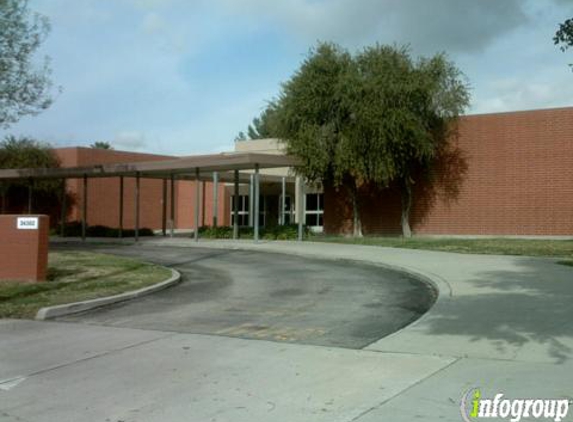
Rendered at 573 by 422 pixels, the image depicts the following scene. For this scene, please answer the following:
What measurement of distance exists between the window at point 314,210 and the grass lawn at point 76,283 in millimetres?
19280

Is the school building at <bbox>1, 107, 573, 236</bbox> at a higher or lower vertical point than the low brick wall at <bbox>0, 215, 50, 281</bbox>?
higher

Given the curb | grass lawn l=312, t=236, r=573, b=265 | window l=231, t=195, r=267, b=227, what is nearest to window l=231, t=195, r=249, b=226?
window l=231, t=195, r=267, b=227

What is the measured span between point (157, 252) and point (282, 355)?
17698 millimetres

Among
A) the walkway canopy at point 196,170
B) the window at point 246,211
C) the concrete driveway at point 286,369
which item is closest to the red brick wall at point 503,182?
the walkway canopy at point 196,170

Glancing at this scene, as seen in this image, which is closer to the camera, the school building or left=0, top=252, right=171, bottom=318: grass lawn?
left=0, top=252, right=171, bottom=318: grass lawn

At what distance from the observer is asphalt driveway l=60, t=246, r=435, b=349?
9.87m

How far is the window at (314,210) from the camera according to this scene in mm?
38719

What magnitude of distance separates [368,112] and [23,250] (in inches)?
638

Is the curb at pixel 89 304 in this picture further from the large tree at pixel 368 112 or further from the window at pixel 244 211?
the window at pixel 244 211

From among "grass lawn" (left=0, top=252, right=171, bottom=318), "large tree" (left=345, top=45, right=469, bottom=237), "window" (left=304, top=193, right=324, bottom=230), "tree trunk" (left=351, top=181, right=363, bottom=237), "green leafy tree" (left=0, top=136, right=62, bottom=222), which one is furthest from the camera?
"green leafy tree" (left=0, top=136, right=62, bottom=222)

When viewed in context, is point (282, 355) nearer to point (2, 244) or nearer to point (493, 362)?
point (493, 362)

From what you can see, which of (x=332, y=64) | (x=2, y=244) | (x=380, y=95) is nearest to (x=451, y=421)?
(x=2, y=244)

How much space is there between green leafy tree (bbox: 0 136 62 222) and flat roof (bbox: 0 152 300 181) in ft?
15.1

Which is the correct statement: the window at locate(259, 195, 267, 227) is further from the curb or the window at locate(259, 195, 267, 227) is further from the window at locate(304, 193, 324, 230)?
the curb
